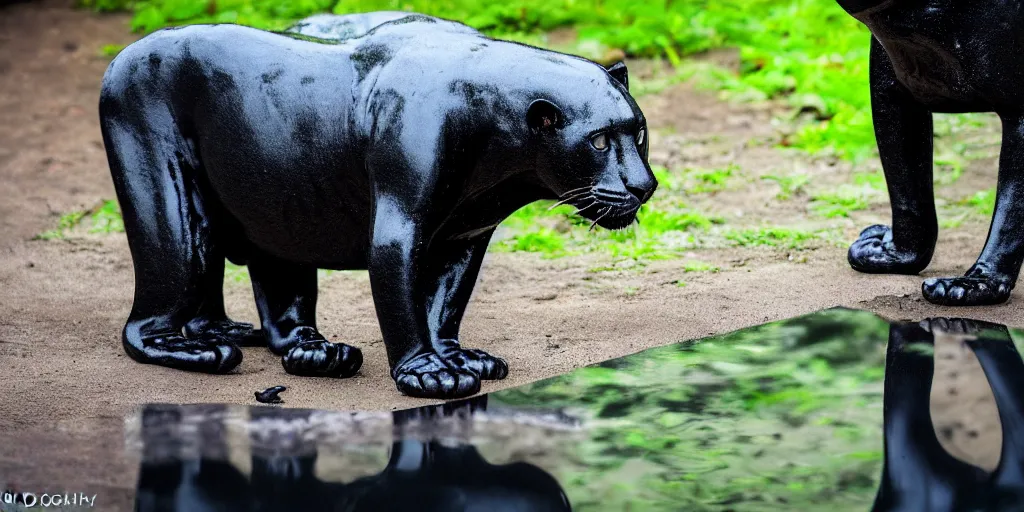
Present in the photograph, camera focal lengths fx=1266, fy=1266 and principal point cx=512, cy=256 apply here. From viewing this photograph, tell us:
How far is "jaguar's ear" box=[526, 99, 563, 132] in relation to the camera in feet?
13.8

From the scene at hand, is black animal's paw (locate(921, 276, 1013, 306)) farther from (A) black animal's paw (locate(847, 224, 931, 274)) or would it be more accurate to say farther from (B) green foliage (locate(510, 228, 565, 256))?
(B) green foliage (locate(510, 228, 565, 256))

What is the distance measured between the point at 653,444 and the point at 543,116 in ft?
3.77

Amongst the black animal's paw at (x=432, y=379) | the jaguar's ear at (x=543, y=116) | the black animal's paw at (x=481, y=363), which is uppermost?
the jaguar's ear at (x=543, y=116)

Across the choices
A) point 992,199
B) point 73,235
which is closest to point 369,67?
point 73,235

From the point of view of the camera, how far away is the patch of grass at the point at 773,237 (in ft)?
22.6

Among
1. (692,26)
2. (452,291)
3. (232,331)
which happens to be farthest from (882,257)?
(692,26)

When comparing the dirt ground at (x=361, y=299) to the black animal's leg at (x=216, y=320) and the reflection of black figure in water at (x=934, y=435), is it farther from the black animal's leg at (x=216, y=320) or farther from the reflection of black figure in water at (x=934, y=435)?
the reflection of black figure in water at (x=934, y=435)

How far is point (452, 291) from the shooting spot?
475 cm

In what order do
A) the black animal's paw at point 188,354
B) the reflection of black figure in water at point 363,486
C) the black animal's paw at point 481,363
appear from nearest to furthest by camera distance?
the reflection of black figure in water at point 363,486 → the black animal's paw at point 481,363 → the black animal's paw at point 188,354

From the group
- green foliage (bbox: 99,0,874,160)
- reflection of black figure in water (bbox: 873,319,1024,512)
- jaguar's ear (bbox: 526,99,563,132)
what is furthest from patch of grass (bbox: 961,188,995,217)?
jaguar's ear (bbox: 526,99,563,132)

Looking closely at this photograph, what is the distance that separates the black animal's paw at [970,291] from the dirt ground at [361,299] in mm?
56

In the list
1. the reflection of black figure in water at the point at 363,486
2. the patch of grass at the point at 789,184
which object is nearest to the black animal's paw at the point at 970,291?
the patch of grass at the point at 789,184

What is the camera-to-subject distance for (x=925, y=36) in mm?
5133

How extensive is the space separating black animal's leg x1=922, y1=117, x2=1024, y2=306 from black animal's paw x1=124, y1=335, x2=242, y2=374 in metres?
2.99
